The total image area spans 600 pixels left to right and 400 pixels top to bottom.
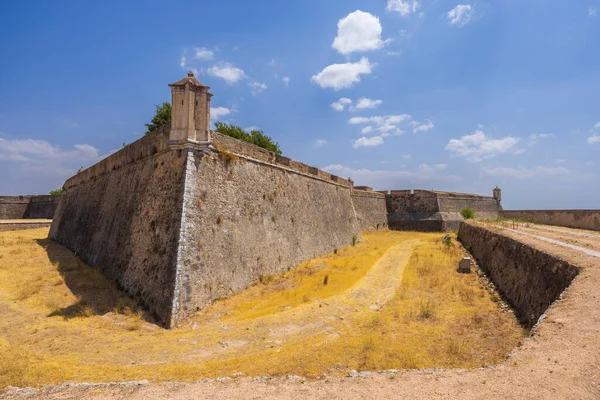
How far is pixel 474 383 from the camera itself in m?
3.90

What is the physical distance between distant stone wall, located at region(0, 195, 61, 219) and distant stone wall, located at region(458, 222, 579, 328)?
138 feet

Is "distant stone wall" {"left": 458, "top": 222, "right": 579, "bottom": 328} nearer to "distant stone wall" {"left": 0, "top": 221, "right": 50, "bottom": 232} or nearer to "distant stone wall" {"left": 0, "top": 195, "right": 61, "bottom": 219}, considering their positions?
"distant stone wall" {"left": 0, "top": 221, "right": 50, "bottom": 232}

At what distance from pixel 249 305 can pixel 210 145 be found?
5678 millimetres

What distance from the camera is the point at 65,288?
1054 cm

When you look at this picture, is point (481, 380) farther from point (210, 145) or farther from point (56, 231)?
point (56, 231)

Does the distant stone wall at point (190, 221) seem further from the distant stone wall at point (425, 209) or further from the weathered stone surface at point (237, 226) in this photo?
the distant stone wall at point (425, 209)

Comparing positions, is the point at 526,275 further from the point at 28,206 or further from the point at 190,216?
the point at 28,206

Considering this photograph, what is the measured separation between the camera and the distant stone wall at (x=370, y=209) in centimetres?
3170

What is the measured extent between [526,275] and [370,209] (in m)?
24.9

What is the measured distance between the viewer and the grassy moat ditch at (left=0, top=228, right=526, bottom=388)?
583 cm

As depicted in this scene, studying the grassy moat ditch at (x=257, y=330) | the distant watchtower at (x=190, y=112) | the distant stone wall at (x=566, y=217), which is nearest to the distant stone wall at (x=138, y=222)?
the grassy moat ditch at (x=257, y=330)

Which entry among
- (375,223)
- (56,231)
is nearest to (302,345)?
(56,231)

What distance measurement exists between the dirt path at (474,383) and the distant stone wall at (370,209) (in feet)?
86.4

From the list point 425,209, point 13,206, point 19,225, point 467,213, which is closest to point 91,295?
point 19,225
